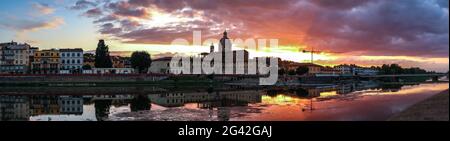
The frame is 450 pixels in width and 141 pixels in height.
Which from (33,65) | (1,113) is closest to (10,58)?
(33,65)

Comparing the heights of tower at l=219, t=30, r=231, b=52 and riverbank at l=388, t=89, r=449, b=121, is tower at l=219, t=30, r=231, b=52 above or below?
above

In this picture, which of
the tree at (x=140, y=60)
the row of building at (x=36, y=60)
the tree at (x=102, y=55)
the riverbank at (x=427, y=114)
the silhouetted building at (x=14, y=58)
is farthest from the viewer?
the tree at (x=140, y=60)

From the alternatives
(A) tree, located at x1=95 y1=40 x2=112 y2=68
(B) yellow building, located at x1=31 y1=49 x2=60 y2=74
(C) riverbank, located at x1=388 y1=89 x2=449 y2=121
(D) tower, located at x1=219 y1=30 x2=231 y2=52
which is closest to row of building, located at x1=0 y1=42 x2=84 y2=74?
(B) yellow building, located at x1=31 y1=49 x2=60 y2=74

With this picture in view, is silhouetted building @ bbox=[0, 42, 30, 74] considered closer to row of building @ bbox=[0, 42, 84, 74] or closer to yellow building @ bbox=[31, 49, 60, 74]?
row of building @ bbox=[0, 42, 84, 74]

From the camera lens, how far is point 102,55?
2660 inches

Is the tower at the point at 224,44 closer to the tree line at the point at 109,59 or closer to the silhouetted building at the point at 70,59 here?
the tree line at the point at 109,59

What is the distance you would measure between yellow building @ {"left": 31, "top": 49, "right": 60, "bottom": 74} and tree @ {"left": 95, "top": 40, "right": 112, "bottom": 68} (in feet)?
33.9

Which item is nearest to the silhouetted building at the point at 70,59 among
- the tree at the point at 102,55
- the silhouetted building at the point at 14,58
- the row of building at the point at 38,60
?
the row of building at the point at 38,60

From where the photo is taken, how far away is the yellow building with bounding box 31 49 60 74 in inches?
2931

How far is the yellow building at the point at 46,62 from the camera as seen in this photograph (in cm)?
7444

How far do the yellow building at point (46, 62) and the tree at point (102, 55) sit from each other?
1034 centimetres
